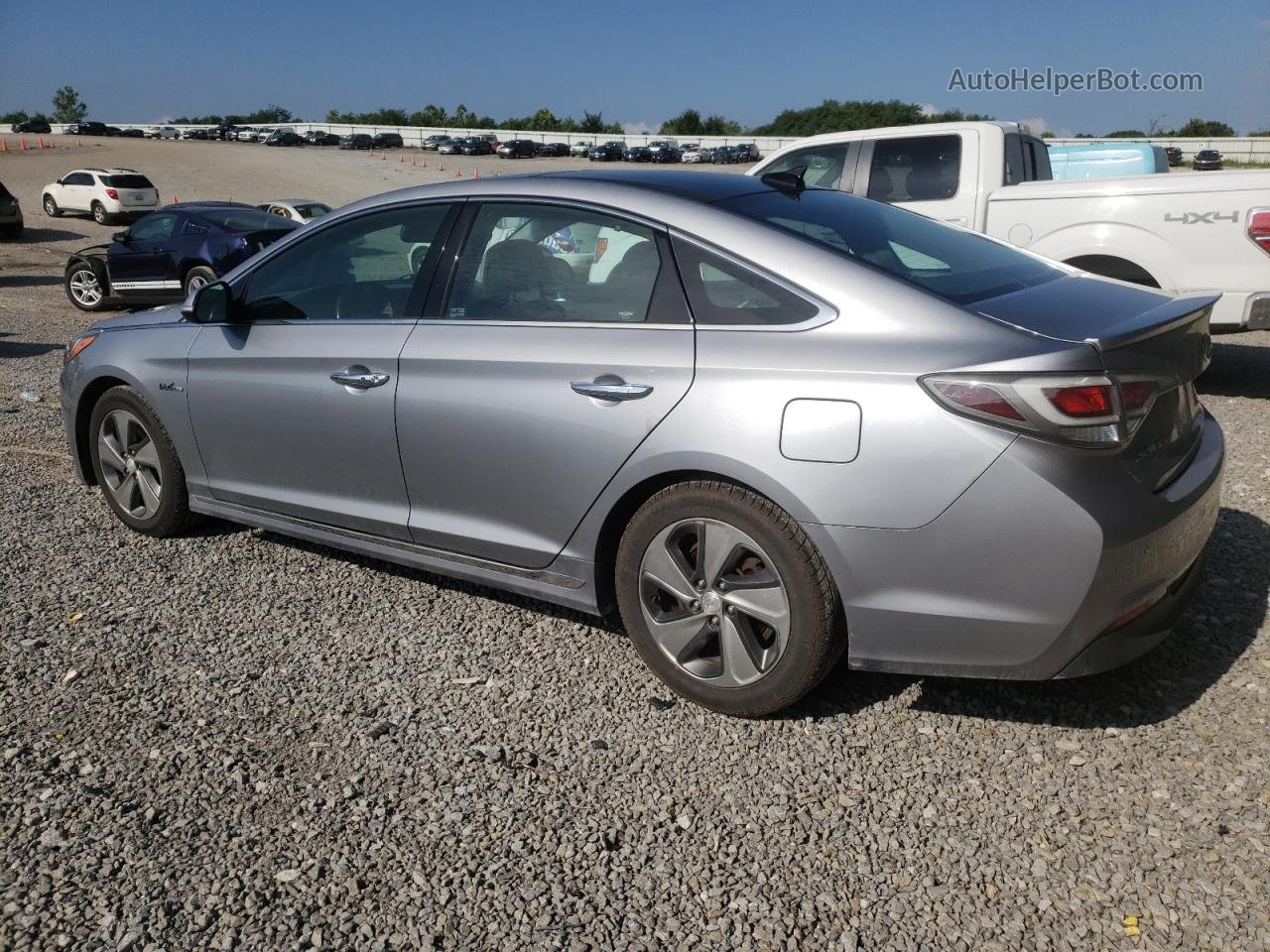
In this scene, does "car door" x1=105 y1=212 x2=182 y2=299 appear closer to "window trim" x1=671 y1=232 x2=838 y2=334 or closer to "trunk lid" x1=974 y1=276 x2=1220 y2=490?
"window trim" x1=671 y1=232 x2=838 y2=334

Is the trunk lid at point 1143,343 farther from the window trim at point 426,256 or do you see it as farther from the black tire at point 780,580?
the window trim at point 426,256

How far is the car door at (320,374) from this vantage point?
395 centimetres

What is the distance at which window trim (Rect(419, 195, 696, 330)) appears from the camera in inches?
131

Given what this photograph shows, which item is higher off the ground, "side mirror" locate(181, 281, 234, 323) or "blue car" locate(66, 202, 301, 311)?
"side mirror" locate(181, 281, 234, 323)

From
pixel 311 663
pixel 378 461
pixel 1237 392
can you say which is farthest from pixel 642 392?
pixel 1237 392

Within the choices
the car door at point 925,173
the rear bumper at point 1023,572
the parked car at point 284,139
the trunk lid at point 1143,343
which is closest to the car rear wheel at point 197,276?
the car door at point 925,173

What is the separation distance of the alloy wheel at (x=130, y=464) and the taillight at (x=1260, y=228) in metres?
7.01

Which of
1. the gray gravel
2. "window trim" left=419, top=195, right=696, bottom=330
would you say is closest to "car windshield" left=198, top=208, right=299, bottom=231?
the gray gravel

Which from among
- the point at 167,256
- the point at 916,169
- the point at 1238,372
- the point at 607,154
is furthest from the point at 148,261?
the point at 607,154

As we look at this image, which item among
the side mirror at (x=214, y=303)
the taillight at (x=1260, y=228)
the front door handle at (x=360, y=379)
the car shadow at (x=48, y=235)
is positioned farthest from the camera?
the car shadow at (x=48, y=235)

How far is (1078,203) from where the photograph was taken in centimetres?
770

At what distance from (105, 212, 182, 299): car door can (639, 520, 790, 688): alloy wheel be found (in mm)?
13321

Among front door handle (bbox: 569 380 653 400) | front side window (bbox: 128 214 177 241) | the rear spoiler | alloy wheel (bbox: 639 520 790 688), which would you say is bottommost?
front side window (bbox: 128 214 177 241)

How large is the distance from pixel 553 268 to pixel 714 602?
132 cm
